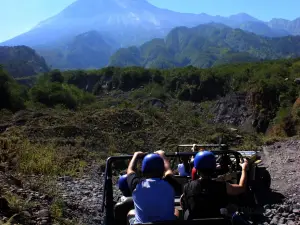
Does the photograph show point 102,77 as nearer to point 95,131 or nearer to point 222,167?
point 95,131

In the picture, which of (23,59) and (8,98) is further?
(23,59)

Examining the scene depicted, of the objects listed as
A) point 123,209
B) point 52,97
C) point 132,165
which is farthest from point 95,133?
point 52,97

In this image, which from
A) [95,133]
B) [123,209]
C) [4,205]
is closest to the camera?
[123,209]

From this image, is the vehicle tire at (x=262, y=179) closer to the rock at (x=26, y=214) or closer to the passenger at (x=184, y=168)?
the passenger at (x=184, y=168)

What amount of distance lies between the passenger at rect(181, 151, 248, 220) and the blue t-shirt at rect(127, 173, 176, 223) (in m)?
0.20

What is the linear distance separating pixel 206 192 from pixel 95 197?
608 cm

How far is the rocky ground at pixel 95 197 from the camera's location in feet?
24.1

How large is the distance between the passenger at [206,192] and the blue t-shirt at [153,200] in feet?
0.65

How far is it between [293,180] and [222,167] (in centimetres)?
409

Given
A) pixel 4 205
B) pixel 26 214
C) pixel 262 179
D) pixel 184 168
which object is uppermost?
pixel 184 168

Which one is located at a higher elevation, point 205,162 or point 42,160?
point 205,162

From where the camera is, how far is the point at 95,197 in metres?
9.52

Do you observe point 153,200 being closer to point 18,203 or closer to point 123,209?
point 123,209

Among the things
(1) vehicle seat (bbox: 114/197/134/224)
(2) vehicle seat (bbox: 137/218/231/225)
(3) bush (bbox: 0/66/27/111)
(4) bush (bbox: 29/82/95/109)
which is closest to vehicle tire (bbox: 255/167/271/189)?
(1) vehicle seat (bbox: 114/197/134/224)
